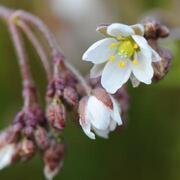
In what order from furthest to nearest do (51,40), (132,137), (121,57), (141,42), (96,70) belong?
(132,137), (51,40), (121,57), (96,70), (141,42)

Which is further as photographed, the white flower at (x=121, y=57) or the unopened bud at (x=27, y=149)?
the unopened bud at (x=27, y=149)

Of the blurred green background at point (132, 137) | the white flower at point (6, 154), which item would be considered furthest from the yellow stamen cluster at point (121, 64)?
the blurred green background at point (132, 137)

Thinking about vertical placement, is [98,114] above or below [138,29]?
below

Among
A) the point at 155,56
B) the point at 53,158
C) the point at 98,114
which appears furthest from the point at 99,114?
the point at 53,158

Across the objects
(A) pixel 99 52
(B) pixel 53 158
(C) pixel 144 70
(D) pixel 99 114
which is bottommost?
(B) pixel 53 158

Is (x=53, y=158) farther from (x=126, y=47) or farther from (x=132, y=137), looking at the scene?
(x=132, y=137)

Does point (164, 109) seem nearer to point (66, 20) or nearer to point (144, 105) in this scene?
point (144, 105)

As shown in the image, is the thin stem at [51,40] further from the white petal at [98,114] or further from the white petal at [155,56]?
the white petal at [155,56]

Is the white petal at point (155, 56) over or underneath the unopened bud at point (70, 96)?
over
